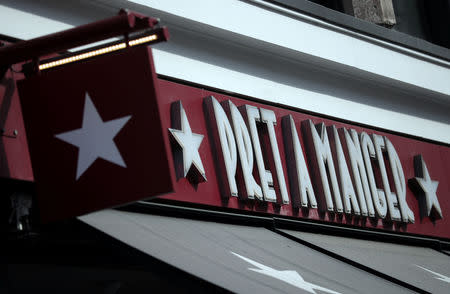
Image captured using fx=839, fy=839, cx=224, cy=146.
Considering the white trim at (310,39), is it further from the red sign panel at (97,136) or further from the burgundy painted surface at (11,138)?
the red sign panel at (97,136)

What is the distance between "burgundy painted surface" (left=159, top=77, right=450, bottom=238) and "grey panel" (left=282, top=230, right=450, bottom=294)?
215mm

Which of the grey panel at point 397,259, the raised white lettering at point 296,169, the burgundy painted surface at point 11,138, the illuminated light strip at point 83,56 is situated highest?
the illuminated light strip at point 83,56

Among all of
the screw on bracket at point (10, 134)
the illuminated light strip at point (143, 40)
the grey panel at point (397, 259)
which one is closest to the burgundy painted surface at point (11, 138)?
the screw on bracket at point (10, 134)

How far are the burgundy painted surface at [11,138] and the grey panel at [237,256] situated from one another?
54 centimetres

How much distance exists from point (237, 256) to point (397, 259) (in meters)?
2.68

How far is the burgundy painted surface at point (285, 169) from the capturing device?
21.1 feet

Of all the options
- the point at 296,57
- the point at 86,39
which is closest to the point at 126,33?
the point at 86,39

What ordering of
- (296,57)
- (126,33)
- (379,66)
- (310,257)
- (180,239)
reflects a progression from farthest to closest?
1. (379,66)
2. (296,57)
3. (310,257)
4. (180,239)
5. (126,33)

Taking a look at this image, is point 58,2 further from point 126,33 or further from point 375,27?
point 375,27

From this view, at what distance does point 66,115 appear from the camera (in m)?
4.46

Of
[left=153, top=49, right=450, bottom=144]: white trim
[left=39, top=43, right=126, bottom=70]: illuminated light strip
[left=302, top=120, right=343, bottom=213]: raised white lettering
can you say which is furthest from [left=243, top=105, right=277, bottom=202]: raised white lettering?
[left=39, top=43, right=126, bottom=70]: illuminated light strip

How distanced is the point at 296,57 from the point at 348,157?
1092 millimetres

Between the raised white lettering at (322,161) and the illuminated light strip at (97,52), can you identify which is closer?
the illuminated light strip at (97,52)

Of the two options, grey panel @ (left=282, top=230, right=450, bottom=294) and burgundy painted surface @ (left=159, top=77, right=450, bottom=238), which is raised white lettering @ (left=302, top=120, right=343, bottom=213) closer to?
burgundy painted surface @ (left=159, top=77, right=450, bottom=238)
